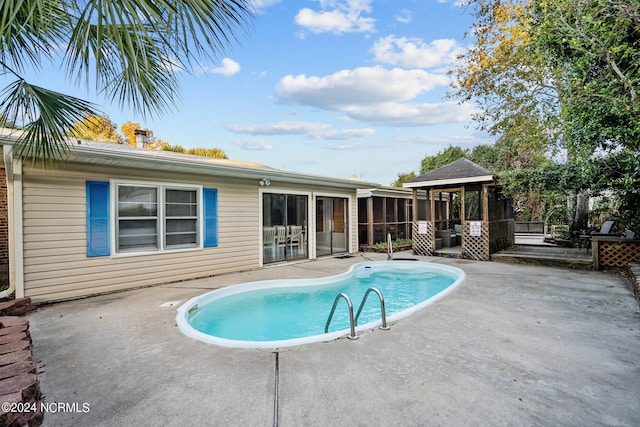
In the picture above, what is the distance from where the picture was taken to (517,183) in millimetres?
8555

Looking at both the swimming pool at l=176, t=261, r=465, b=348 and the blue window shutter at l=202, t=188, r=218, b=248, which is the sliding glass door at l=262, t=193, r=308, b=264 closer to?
the blue window shutter at l=202, t=188, r=218, b=248

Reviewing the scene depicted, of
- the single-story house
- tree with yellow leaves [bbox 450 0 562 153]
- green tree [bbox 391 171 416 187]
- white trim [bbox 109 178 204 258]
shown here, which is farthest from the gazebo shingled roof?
green tree [bbox 391 171 416 187]

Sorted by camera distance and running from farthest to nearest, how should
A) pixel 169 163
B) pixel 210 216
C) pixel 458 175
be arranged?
pixel 458 175 → pixel 210 216 → pixel 169 163

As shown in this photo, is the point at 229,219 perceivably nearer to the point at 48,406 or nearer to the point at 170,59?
the point at 170,59

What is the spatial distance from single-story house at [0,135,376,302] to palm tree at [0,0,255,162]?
3.94ft

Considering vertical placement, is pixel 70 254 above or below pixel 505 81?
below

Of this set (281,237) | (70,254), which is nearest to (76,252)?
(70,254)

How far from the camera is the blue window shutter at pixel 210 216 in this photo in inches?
282

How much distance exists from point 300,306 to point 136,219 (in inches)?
147

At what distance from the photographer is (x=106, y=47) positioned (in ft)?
9.51

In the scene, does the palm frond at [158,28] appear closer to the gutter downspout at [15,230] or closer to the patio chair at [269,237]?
the gutter downspout at [15,230]

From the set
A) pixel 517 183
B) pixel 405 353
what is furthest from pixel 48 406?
pixel 517 183

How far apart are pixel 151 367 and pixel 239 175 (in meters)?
5.21

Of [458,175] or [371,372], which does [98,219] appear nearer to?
[371,372]
